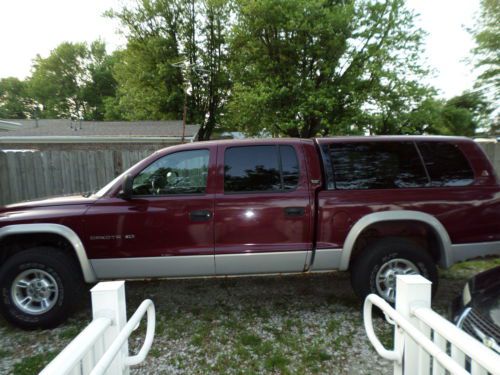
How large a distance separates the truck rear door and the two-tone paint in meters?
0.01

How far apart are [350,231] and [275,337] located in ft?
4.40

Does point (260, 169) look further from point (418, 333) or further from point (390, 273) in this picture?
point (418, 333)

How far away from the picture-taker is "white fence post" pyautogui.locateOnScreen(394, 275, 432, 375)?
140 cm

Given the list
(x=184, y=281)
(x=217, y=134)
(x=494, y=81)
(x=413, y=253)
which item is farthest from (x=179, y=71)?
(x=413, y=253)

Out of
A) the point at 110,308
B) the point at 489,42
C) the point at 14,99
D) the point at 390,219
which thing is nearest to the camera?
the point at 110,308

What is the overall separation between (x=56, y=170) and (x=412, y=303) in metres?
7.58

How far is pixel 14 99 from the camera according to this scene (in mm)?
46156

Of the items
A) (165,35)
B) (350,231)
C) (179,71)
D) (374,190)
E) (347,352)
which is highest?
(165,35)

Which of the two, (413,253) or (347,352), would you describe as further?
(413,253)

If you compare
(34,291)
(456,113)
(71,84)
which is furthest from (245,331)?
(71,84)

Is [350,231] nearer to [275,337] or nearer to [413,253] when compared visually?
[413,253]

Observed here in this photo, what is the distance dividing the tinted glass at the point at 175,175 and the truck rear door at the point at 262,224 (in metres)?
0.22

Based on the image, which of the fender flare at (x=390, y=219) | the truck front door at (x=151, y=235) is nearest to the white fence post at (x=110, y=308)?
the truck front door at (x=151, y=235)

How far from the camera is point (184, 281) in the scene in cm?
457
